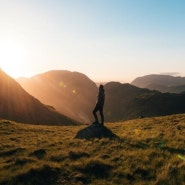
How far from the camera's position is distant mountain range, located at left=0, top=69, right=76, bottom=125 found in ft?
301

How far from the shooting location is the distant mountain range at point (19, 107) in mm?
91688

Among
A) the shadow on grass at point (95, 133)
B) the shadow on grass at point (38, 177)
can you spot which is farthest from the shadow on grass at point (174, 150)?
the shadow on grass at point (38, 177)

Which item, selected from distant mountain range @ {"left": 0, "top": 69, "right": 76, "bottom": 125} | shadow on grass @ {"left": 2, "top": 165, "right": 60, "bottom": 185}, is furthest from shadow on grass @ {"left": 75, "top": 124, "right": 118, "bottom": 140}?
distant mountain range @ {"left": 0, "top": 69, "right": 76, "bottom": 125}

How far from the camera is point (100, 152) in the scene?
15.9 metres

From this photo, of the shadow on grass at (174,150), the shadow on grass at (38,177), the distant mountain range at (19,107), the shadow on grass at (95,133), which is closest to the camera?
the shadow on grass at (38,177)

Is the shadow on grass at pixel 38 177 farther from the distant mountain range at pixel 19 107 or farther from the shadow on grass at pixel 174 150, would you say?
the distant mountain range at pixel 19 107

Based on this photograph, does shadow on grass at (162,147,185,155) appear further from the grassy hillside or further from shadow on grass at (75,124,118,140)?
shadow on grass at (75,124,118,140)

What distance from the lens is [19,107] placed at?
320 ft

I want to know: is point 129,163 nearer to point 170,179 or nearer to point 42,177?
point 170,179

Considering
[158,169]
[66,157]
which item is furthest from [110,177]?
[66,157]

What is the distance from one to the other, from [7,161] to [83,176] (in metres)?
4.74

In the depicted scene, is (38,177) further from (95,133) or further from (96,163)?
(95,133)

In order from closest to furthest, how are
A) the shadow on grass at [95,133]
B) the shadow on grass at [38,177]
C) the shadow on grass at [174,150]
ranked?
the shadow on grass at [38,177]
the shadow on grass at [174,150]
the shadow on grass at [95,133]

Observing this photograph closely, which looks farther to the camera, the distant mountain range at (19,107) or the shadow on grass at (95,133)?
the distant mountain range at (19,107)
